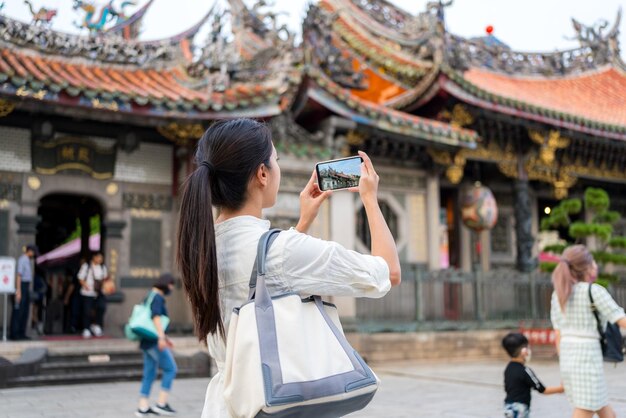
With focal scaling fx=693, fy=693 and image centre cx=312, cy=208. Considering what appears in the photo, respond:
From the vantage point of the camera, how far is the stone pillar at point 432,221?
13.4 meters

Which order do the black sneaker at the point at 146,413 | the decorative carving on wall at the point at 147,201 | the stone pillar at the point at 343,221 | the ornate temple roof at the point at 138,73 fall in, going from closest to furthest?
1. the black sneaker at the point at 146,413
2. the ornate temple roof at the point at 138,73
3. the decorative carving on wall at the point at 147,201
4. the stone pillar at the point at 343,221

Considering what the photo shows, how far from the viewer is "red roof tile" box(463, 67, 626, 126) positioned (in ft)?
53.6

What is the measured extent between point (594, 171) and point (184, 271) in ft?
52.1

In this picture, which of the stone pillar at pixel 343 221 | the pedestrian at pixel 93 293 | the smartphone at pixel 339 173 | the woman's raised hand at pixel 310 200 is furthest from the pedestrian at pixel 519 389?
the pedestrian at pixel 93 293

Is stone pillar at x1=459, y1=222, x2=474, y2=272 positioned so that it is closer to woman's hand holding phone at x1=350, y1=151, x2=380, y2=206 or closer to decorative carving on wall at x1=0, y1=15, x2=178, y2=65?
decorative carving on wall at x1=0, y1=15, x2=178, y2=65

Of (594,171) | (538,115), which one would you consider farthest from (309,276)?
(594,171)

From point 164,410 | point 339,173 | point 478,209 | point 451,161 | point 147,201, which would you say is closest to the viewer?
point 339,173

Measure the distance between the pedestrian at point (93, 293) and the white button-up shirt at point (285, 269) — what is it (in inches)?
364

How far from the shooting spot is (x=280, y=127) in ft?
38.2

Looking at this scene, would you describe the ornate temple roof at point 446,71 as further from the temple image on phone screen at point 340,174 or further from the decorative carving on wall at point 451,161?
the temple image on phone screen at point 340,174

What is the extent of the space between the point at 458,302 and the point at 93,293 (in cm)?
645

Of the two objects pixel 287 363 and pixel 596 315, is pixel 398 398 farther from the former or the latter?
pixel 287 363

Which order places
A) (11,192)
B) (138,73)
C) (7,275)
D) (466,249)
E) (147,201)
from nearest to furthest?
(7,275)
(11,192)
(147,201)
(138,73)
(466,249)

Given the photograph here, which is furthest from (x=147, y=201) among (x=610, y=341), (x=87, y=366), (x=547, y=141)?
(x=610, y=341)
